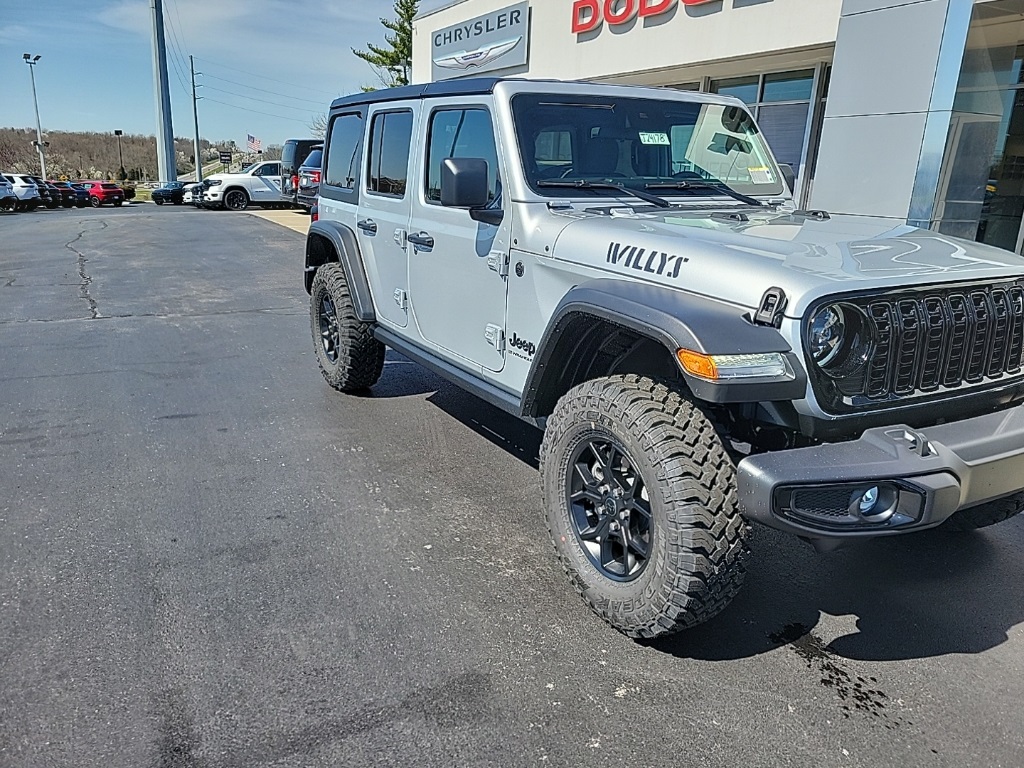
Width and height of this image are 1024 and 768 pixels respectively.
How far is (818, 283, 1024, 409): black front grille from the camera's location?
249 cm

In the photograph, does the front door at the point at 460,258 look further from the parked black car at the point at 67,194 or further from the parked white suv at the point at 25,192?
the parked black car at the point at 67,194

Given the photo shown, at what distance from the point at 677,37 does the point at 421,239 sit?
9255mm

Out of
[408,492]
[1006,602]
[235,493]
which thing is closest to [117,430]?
[235,493]

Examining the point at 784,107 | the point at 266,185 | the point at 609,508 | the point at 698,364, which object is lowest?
the point at 609,508

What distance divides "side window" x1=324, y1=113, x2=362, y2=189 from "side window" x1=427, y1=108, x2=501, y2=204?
3.70ft

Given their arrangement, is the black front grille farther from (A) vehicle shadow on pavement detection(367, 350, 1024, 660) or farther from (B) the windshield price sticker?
(B) the windshield price sticker

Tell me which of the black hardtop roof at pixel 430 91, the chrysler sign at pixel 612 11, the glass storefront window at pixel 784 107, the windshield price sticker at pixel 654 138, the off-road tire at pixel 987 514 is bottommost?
the off-road tire at pixel 987 514

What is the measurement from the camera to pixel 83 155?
7619 centimetres

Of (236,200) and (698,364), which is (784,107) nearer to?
(698,364)

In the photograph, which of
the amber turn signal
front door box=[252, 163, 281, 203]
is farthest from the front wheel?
the amber turn signal

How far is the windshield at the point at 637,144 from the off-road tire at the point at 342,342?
2.03 m

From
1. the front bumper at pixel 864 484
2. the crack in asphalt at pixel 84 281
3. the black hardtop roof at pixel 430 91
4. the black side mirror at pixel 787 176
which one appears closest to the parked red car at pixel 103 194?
the crack in asphalt at pixel 84 281

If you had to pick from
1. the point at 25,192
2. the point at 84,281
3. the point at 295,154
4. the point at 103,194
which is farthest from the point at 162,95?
the point at 84,281

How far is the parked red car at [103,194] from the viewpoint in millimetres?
33397
